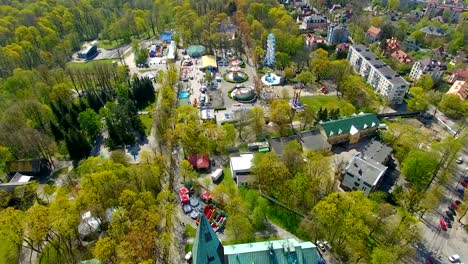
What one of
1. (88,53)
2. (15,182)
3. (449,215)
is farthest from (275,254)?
(88,53)

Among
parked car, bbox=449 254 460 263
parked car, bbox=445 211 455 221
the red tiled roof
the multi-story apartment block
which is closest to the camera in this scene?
parked car, bbox=449 254 460 263

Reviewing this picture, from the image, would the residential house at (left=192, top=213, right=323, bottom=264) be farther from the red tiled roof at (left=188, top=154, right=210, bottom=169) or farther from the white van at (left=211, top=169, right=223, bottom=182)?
the red tiled roof at (left=188, top=154, right=210, bottom=169)

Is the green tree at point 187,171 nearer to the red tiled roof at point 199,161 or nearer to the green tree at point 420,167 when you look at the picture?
the red tiled roof at point 199,161

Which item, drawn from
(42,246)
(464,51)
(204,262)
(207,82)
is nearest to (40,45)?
(207,82)

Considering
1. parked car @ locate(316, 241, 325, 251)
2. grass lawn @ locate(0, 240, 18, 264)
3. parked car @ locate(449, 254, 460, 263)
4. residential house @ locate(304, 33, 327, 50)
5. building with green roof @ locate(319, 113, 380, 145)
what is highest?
residential house @ locate(304, 33, 327, 50)

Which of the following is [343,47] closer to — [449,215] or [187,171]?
[449,215]

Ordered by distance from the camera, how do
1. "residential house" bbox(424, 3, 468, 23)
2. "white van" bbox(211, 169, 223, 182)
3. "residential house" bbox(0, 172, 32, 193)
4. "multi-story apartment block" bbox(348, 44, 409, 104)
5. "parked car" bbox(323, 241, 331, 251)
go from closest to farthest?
"parked car" bbox(323, 241, 331, 251)
"residential house" bbox(0, 172, 32, 193)
"white van" bbox(211, 169, 223, 182)
"multi-story apartment block" bbox(348, 44, 409, 104)
"residential house" bbox(424, 3, 468, 23)

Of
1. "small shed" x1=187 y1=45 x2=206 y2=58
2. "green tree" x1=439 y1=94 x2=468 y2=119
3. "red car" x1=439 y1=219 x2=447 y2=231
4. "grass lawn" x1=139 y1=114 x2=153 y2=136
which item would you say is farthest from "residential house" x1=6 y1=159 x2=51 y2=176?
"green tree" x1=439 y1=94 x2=468 y2=119
